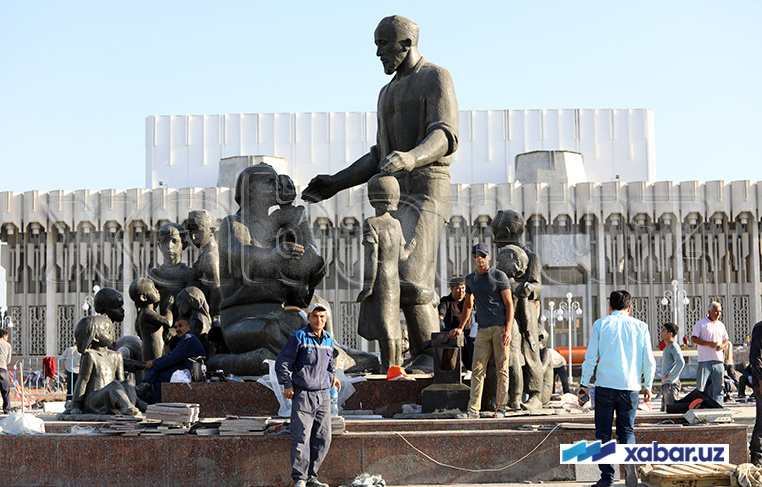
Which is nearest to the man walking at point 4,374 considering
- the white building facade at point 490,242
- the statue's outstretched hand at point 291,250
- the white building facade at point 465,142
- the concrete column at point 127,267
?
the statue's outstretched hand at point 291,250

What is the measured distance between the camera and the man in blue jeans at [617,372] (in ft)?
20.3

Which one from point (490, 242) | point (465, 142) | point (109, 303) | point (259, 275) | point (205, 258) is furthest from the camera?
point (465, 142)

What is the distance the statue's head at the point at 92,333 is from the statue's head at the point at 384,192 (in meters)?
2.57

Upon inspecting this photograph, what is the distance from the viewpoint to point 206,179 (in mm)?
53062

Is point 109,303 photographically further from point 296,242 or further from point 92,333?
point 296,242

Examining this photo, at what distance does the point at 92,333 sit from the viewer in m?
8.10

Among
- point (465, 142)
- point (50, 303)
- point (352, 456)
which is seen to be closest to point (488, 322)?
point (352, 456)

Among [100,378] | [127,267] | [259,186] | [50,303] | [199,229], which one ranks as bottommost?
[100,378]

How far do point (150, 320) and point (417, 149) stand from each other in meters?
3.71

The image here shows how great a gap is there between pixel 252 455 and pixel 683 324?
122ft

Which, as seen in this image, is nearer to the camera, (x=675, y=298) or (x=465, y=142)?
(x=675, y=298)

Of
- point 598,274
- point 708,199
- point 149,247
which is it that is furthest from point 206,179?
point 708,199

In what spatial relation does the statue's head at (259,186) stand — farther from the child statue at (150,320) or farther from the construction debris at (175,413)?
the construction debris at (175,413)

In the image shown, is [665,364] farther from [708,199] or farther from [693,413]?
[708,199]
